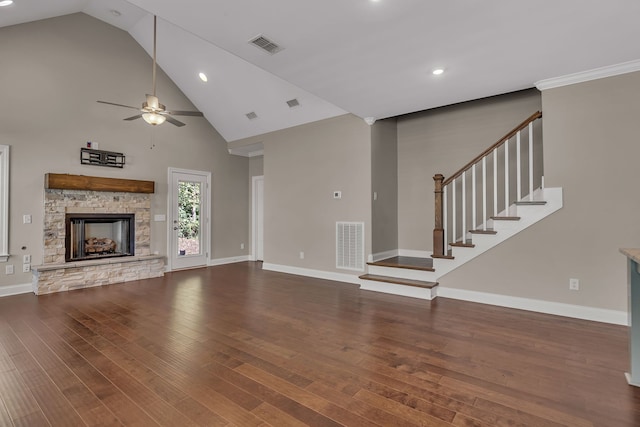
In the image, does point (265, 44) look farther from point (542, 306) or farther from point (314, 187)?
point (542, 306)

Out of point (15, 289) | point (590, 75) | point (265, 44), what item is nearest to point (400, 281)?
point (590, 75)

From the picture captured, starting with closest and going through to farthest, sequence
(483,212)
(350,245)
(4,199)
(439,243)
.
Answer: (439,243) → (4,199) → (483,212) → (350,245)

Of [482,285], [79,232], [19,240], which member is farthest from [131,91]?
[482,285]

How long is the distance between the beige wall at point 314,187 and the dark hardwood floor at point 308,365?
181 cm

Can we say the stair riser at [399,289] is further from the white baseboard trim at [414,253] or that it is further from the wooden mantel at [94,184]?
the wooden mantel at [94,184]

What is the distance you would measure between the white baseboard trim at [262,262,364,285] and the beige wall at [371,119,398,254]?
644 millimetres

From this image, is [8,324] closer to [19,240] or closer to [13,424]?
[19,240]

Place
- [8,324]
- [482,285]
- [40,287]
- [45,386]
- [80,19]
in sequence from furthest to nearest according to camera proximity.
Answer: [80,19] → [40,287] → [482,285] → [8,324] → [45,386]

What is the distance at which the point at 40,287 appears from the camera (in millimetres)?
4879

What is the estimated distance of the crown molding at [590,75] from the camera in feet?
11.3

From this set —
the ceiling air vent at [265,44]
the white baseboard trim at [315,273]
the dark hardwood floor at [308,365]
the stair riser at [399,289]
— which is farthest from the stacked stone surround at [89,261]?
the ceiling air vent at [265,44]

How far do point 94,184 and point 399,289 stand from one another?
5494 mm

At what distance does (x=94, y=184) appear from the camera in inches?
219

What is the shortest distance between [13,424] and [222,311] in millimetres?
2194
